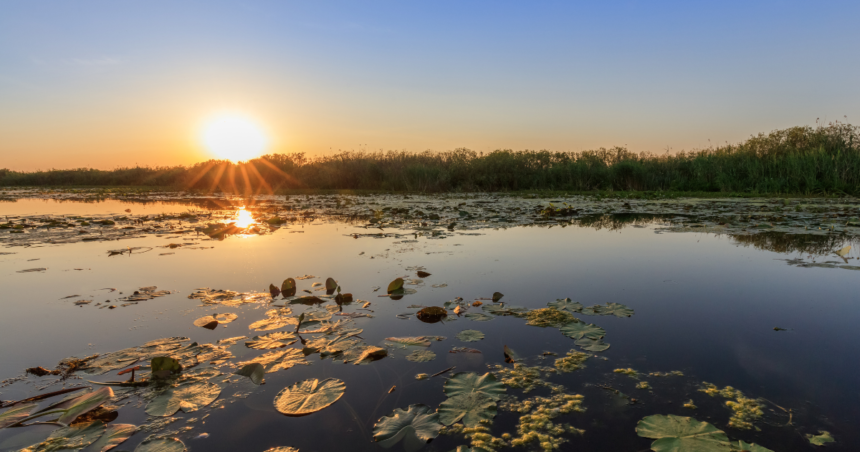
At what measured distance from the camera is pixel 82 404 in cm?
155

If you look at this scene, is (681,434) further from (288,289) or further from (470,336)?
(288,289)

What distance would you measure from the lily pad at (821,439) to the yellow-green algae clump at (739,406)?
5.7 inches

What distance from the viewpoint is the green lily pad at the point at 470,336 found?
2216mm

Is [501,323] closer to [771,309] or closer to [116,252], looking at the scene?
[771,309]

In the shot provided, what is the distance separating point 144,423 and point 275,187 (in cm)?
2394

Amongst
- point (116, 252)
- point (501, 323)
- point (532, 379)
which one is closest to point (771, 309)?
point (501, 323)

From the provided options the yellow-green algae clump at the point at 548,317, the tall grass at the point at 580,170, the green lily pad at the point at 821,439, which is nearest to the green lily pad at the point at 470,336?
the yellow-green algae clump at the point at 548,317

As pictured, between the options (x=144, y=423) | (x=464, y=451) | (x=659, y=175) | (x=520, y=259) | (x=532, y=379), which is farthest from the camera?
(x=659, y=175)

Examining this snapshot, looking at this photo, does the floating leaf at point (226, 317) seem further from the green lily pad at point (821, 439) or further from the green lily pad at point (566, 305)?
the green lily pad at point (821, 439)

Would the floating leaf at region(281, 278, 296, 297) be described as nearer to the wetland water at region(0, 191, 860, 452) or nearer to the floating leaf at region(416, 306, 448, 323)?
the wetland water at region(0, 191, 860, 452)

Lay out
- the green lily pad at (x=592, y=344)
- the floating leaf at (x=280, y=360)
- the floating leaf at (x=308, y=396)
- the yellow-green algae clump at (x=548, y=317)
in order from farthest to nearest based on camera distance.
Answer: the yellow-green algae clump at (x=548, y=317) < the green lily pad at (x=592, y=344) < the floating leaf at (x=280, y=360) < the floating leaf at (x=308, y=396)

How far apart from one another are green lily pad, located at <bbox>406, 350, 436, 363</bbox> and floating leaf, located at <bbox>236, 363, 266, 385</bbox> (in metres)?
0.69

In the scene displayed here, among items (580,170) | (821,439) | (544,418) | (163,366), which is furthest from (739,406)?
(580,170)

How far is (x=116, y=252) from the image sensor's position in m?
4.75
